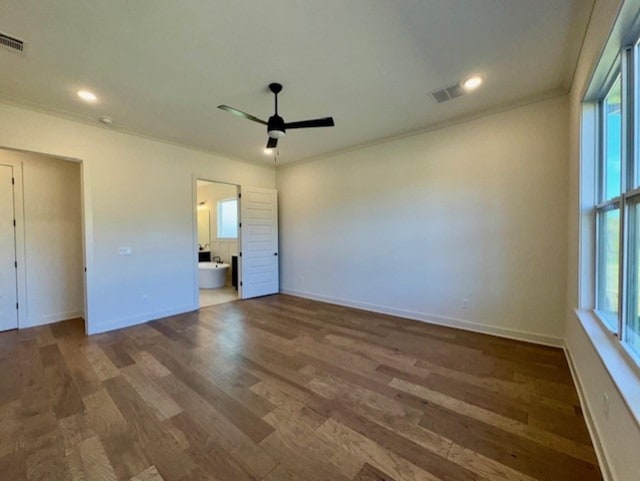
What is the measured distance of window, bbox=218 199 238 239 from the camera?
7914 mm

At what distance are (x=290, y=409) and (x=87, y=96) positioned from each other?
375cm

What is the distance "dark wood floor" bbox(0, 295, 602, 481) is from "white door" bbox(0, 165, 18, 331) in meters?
0.68

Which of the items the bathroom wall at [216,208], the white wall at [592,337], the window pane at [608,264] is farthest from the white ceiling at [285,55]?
the bathroom wall at [216,208]

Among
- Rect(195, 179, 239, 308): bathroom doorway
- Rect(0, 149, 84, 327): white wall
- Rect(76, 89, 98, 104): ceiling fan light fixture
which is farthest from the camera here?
Rect(195, 179, 239, 308): bathroom doorway

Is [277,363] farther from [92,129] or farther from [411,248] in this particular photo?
[92,129]

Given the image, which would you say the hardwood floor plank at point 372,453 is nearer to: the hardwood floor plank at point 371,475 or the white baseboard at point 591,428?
the hardwood floor plank at point 371,475

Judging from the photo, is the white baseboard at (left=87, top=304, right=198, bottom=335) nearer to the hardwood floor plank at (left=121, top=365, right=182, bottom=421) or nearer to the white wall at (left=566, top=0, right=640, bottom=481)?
the hardwood floor plank at (left=121, top=365, right=182, bottom=421)

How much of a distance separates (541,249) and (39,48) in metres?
5.14

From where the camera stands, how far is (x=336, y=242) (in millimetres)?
5098

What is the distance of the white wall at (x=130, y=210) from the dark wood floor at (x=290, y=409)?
2.61 ft

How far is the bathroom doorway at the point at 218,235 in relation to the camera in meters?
6.86

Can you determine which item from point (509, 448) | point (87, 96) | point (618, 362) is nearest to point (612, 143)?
point (618, 362)

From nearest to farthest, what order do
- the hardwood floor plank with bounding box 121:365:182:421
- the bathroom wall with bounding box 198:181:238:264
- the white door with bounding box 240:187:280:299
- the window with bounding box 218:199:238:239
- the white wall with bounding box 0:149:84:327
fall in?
the hardwood floor plank with bounding box 121:365:182:421 → the white wall with bounding box 0:149:84:327 → the white door with bounding box 240:187:280:299 → the bathroom wall with bounding box 198:181:238:264 → the window with bounding box 218:199:238:239

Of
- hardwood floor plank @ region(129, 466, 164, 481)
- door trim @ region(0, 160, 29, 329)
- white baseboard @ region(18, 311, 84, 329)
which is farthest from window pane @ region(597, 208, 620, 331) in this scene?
door trim @ region(0, 160, 29, 329)
